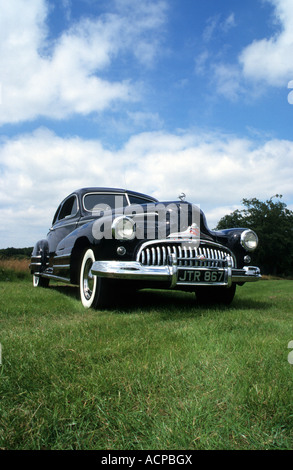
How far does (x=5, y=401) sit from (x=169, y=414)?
74 centimetres

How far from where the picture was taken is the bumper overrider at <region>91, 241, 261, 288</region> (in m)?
3.62

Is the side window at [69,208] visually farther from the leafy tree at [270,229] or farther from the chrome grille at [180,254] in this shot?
the leafy tree at [270,229]

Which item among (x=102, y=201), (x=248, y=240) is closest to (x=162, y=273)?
(x=248, y=240)

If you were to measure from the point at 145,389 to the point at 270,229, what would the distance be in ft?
150

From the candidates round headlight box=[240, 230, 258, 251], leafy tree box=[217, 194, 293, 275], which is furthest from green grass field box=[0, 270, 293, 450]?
leafy tree box=[217, 194, 293, 275]

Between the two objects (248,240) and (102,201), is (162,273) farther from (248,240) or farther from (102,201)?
(102,201)

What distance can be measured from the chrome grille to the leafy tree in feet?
122

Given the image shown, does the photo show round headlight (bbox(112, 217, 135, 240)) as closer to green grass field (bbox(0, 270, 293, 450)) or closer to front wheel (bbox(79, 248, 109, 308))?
front wheel (bbox(79, 248, 109, 308))

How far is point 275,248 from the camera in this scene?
1655 inches

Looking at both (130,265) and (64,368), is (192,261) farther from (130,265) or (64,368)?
(64,368)

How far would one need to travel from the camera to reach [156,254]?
382cm

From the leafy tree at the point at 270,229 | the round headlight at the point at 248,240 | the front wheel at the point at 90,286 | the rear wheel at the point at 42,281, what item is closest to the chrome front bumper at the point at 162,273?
the front wheel at the point at 90,286

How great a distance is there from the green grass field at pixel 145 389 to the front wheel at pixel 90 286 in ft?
A: 3.63

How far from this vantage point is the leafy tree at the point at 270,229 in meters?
41.8
